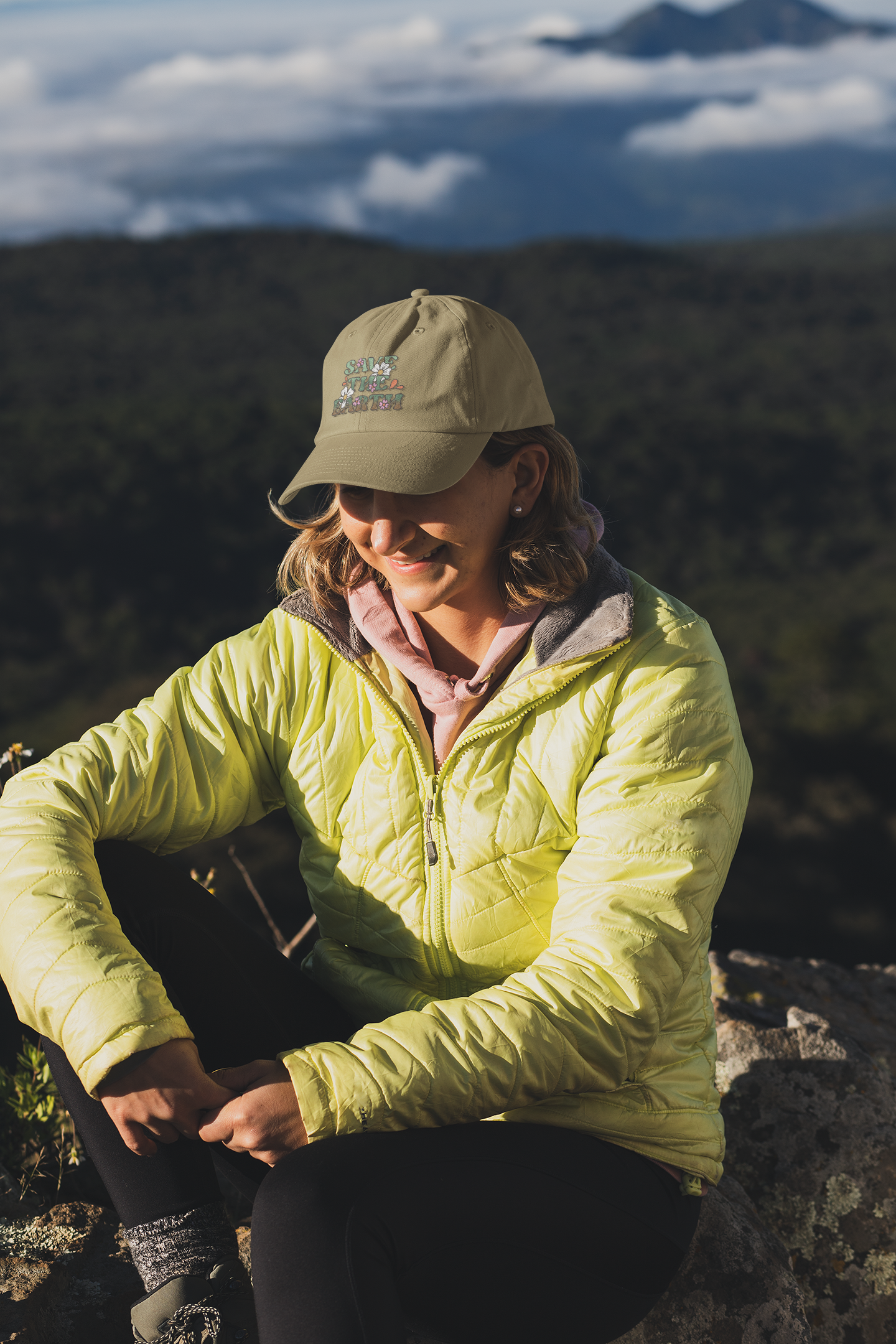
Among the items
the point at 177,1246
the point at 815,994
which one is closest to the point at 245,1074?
the point at 177,1246

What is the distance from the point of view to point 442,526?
70.7 inches

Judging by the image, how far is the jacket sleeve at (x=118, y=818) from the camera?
5.27 feet

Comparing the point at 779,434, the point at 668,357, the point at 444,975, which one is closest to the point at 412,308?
the point at 444,975

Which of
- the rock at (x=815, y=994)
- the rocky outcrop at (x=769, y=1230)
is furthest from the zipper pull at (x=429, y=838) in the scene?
the rock at (x=815, y=994)

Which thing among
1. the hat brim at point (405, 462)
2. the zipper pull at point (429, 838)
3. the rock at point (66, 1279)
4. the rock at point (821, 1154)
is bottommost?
the rock at point (821, 1154)

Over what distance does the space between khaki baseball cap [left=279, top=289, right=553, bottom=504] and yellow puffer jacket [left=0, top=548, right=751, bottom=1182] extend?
34 centimetres

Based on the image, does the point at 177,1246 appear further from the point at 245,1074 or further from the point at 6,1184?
the point at 6,1184

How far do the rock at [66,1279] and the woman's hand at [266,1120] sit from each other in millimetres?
656

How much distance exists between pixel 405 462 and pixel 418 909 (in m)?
0.77

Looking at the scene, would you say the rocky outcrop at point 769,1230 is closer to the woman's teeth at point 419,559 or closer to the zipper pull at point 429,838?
the zipper pull at point 429,838

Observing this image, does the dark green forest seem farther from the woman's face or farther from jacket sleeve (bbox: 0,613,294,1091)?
jacket sleeve (bbox: 0,613,294,1091)

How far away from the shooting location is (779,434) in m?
60.4

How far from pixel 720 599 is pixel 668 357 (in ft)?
113

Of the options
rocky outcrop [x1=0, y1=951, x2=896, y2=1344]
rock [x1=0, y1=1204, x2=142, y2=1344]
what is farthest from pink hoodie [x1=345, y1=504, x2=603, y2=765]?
rock [x1=0, y1=1204, x2=142, y2=1344]
